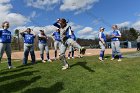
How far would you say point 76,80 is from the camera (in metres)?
11.4

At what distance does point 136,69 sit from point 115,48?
3.93 metres

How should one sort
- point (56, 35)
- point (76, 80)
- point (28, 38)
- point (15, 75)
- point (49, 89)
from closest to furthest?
point (49, 89), point (76, 80), point (15, 75), point (28, 38), point (56, 35)

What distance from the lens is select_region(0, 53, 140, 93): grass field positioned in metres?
10.3

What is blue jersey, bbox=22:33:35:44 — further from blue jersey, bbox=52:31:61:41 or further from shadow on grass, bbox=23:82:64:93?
shadow on grass, bbox=23:82:64:93

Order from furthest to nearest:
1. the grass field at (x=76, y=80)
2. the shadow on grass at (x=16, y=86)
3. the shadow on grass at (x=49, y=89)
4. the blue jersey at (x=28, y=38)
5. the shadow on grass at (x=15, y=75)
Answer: the blue jersey at (x=28, y=38)
the shadow on grass at (x=15, y=75)
the grass field at (x=76, y=80)
the shadow on grass at (x=16, y=86)
the shadow on grass at (x=49, y=89)

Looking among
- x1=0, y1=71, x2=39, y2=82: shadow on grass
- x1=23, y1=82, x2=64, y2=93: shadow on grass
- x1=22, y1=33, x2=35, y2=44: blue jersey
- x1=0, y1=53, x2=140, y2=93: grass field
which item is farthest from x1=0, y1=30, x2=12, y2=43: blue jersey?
x1=23, y1=82, x2=64, y2=93: shadow on grass

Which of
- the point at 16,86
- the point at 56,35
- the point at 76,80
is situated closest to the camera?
the point at 16,86

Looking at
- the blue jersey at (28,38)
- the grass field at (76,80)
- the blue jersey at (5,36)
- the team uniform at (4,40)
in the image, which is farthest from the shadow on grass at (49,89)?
the blue jersey at (28,38)

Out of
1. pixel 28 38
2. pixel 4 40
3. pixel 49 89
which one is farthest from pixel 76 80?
pixel 28 38

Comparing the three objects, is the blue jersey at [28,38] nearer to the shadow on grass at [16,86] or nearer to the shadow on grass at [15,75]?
the shadow on grass at [15,75]

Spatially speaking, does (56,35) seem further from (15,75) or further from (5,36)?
(15,75)

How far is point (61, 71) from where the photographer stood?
12898 mm

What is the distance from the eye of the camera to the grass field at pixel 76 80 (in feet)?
33.8

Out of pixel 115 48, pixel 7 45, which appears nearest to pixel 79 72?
pixel 7 45
